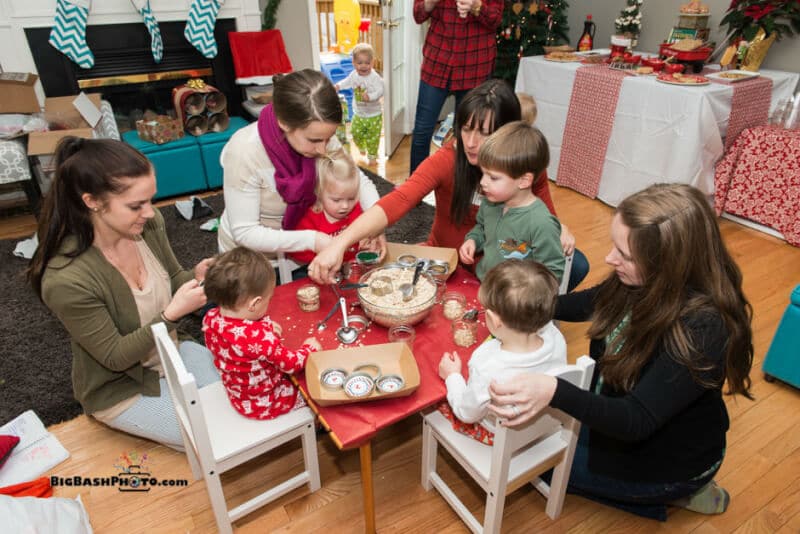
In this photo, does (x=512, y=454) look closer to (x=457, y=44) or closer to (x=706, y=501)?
(x=706, y=501)

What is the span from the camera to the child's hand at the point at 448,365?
4.43ft

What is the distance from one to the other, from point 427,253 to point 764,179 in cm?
279

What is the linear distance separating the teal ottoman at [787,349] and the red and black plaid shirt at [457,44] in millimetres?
2439

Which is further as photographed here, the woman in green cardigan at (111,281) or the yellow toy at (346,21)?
the yellow toy at (346,21)

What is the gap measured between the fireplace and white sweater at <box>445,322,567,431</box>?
3.85m

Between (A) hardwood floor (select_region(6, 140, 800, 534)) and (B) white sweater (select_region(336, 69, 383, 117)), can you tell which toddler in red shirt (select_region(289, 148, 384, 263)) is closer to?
(A) hardwood floor (select_region(6, 140, 800, 534))

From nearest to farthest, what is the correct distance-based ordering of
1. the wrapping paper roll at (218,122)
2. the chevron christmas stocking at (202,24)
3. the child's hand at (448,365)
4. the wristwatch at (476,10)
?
the child's hand at (448,365) → the wristwatch at (476,10) → the chevron christmas stocking at (202,24) → the wrapping paper roll at (218,122)

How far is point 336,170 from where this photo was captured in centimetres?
195

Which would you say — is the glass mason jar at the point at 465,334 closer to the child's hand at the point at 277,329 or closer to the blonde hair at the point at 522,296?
the blonde hair at the point at 522,296

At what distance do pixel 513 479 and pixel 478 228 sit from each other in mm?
912

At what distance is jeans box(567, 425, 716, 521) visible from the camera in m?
1.57

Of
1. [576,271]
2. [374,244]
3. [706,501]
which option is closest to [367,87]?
[576,271]

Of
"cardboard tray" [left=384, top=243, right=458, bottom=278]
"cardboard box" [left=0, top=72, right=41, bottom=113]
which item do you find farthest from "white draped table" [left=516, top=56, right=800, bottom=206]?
"cardboard box" [left=0, top=72, right=41, bottom=113]

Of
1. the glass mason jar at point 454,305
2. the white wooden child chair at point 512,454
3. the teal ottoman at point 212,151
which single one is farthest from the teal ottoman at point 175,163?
the white wooden child chair at point 512,454
